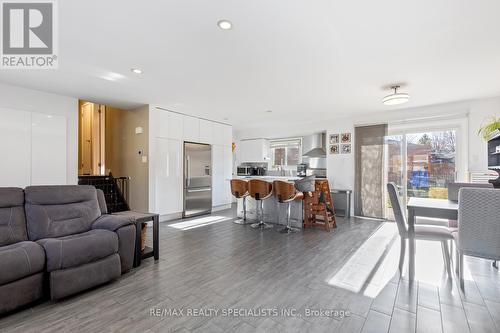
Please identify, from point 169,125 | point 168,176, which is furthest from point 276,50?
point 168,176

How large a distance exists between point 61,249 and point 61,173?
2.81m

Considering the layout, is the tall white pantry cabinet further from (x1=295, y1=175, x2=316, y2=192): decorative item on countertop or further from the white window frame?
the white window frame

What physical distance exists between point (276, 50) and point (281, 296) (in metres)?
2.52

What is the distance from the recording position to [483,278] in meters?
2.49

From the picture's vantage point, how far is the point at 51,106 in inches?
162

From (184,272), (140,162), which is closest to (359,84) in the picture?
(184,272)

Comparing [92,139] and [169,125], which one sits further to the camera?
[92,139]

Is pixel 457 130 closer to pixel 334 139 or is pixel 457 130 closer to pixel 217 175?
pixel 334 139

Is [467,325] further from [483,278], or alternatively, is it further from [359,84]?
[359,84]

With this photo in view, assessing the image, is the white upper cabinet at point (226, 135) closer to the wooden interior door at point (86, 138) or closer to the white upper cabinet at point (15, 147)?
the wooden interior door at point (86, 138)

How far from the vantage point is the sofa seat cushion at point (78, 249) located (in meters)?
2.04

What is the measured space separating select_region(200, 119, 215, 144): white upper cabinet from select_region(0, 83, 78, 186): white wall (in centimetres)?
263

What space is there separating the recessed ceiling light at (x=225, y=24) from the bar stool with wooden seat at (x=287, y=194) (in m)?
2.73

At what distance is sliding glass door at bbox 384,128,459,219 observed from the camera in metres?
4.75
